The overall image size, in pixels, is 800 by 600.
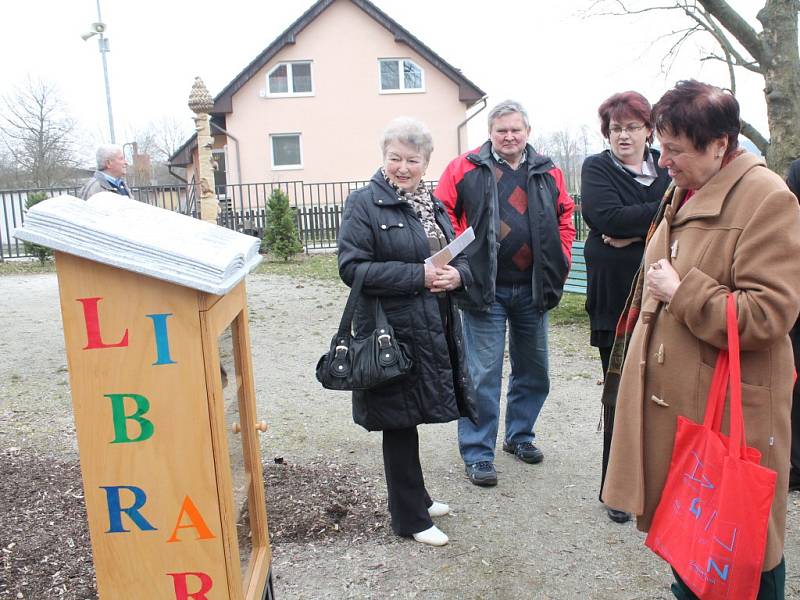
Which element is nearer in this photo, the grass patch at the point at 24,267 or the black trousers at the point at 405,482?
the black trousers at the point at 405,482

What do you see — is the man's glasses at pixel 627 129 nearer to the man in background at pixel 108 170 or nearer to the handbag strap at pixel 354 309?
the handbag strap at pixel 354 309

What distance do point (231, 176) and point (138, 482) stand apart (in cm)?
2620

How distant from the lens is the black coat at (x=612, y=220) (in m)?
3.39

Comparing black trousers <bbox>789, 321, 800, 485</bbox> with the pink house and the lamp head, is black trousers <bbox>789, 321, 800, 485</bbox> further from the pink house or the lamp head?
the pink house

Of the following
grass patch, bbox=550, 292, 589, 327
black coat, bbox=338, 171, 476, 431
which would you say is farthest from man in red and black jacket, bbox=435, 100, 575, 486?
grass patch, bbox=550, 292, 589, 327

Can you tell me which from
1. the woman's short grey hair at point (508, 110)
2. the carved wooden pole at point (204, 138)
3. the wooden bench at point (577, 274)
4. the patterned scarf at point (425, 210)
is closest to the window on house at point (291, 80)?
the carved wooden pole at point (204, 138)

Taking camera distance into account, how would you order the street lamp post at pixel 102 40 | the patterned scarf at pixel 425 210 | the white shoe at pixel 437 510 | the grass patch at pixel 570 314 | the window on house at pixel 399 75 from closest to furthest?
the patterned scarf at pixel 425 210
the white shoe at pixel 437 510
the grass patch at pixel 570 314
the street lamp post at pixel 102 40
the window on house at pixel 399 75

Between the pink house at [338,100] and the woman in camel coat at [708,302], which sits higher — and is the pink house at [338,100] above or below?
above

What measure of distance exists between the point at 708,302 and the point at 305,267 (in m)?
12.4

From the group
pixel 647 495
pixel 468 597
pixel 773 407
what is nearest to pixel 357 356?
pixel 468 597

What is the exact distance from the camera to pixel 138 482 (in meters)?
1.77

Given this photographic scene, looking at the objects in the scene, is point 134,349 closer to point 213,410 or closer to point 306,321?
point 213,410

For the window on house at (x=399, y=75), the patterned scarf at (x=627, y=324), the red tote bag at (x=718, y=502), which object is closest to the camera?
the red tote bag at (x=718, y=502)

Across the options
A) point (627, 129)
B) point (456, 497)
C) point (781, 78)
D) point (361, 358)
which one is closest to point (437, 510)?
point (456, 497)
